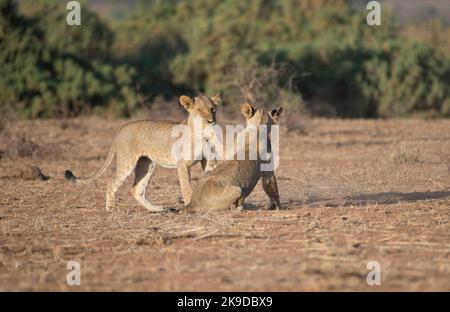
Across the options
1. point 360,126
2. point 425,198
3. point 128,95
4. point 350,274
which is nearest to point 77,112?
point 128,95

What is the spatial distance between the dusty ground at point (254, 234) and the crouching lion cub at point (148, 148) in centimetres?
31

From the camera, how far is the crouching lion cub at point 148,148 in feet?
30.4

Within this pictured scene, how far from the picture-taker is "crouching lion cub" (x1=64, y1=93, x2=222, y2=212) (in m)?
9.27

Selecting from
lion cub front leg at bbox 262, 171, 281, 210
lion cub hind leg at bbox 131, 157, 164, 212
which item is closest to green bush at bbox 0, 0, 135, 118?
lion cub hind leg at bbox 131, 157, 164, 212

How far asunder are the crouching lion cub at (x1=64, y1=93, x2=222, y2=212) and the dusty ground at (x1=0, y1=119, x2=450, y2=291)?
0.31 metres

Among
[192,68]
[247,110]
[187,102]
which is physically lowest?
[247,110]

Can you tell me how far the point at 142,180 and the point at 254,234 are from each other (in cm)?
274

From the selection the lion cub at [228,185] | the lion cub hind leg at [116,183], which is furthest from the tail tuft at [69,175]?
the lion cub at [228,185]

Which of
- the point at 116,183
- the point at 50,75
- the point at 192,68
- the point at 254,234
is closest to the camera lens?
the point at 254,234

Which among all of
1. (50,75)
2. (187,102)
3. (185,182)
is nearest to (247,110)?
(187,102)

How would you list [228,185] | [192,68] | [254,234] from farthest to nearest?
[192,68], [228,185], [254,234]

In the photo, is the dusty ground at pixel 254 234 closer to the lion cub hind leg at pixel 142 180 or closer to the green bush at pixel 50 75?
the lion cub hind leg at pixel 142 180

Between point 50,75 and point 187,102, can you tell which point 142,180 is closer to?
point 187,102

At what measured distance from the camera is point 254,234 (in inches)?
294
